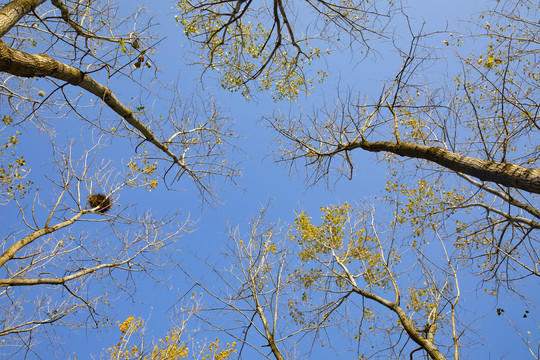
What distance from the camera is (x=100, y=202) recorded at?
646 cm

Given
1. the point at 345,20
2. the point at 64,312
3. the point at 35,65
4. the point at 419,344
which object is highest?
the point at 345,20

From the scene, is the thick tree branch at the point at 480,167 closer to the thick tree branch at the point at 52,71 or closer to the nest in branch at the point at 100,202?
the thick tree branch at the point at 52,71

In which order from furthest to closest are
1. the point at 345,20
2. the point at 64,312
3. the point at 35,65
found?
the point at 64,312
the point at 345,20
the point at 35,65

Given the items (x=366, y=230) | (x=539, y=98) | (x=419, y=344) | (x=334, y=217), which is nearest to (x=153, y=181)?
(x=334, y=217)

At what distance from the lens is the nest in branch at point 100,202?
20.9 feet

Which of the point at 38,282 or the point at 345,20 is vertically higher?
the point at 345,20

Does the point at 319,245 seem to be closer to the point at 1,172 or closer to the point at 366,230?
the point at 366,230

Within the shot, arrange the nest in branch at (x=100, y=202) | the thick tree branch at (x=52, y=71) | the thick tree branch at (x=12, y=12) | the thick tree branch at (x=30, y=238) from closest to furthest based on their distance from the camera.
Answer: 1. the thick tree branch at (x=52, y=71)
2. the thick tree branch at (x=12, y=12)
3. the thick tree branch at (x=30, y=238)
4. the nest in branch at (x=100, y=202)

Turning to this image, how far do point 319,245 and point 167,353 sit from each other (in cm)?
468

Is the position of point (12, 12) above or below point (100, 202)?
below

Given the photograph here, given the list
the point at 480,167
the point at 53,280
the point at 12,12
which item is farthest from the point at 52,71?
the point at 480,167

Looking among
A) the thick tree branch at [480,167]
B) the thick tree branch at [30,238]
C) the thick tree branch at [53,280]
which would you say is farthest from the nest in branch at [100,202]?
the thick tree branch at [480,167]

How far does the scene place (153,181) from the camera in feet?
21.8

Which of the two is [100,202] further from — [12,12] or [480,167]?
[480,167]
